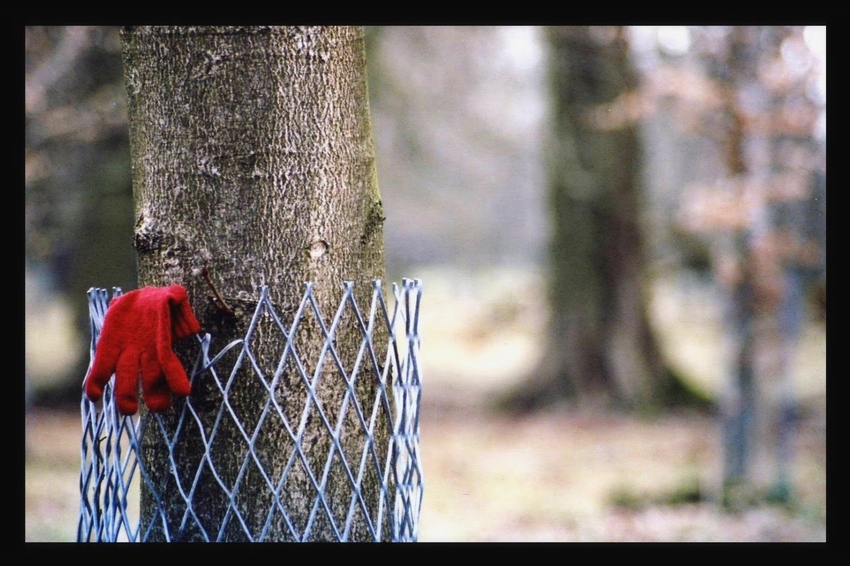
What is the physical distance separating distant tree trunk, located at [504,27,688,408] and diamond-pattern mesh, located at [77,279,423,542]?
26.4 ft

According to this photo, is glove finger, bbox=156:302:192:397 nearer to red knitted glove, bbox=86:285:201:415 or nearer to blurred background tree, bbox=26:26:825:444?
red knitted glove, bbox=86:285:201:415

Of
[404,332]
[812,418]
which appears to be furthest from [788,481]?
[404,332]

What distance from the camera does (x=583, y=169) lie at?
1020cm

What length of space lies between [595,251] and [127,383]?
866 centimetres

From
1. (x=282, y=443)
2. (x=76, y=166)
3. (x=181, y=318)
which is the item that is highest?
(x=76, y=166)

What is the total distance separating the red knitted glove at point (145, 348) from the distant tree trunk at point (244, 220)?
12cm

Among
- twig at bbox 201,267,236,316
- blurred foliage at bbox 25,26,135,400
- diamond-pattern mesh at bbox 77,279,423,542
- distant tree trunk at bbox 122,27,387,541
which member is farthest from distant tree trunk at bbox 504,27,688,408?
twig at bbox 201,267,236,316

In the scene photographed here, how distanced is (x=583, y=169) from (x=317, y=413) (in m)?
8.39

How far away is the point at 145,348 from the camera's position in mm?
2215

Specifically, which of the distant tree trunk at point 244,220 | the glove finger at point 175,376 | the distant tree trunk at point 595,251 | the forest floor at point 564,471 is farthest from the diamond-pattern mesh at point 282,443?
the distant tree trunk at point 595,251

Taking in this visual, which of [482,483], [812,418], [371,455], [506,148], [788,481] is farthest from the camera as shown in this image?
[506,148]

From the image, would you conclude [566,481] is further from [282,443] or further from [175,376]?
[175,376]

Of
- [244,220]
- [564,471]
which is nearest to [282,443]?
[244,220]

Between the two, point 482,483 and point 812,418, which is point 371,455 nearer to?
point 482,483
